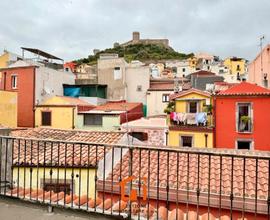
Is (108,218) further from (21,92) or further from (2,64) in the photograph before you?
(2,64)

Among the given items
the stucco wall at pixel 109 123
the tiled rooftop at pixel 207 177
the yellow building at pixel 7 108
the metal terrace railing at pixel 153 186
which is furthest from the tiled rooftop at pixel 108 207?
the stucco wall at pixel 109 123

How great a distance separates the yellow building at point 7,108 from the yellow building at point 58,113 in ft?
14.2

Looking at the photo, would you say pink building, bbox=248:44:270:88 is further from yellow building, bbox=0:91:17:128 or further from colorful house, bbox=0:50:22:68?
colorful house, bbox=0:50:22:68

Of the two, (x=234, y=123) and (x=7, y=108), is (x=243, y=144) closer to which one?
(x=234, y=123)

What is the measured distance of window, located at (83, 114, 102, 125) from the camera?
22.6 m

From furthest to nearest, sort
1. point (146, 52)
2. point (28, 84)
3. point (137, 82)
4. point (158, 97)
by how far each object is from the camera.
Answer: point (146, 52) < point (137, 82) < point (158, 97) < point (28, 84)

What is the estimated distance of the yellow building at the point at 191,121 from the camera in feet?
63.5

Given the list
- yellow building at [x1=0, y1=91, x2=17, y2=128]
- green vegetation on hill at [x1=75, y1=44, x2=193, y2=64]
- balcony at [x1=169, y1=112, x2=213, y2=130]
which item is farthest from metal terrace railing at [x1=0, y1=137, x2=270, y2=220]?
green vegetation on hill at [x1=75, y1=44, x2=193, y2=64]

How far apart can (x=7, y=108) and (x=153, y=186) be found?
52.6 feet

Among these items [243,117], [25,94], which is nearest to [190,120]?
[243,117]

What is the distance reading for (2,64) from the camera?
32312mm

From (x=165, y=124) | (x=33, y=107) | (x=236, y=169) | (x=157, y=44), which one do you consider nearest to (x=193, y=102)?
(x=165, y=124)

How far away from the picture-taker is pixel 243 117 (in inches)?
727

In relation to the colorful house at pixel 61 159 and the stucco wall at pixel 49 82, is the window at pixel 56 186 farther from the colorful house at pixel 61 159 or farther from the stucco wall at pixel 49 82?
the stucco wall at pixel 49 82
